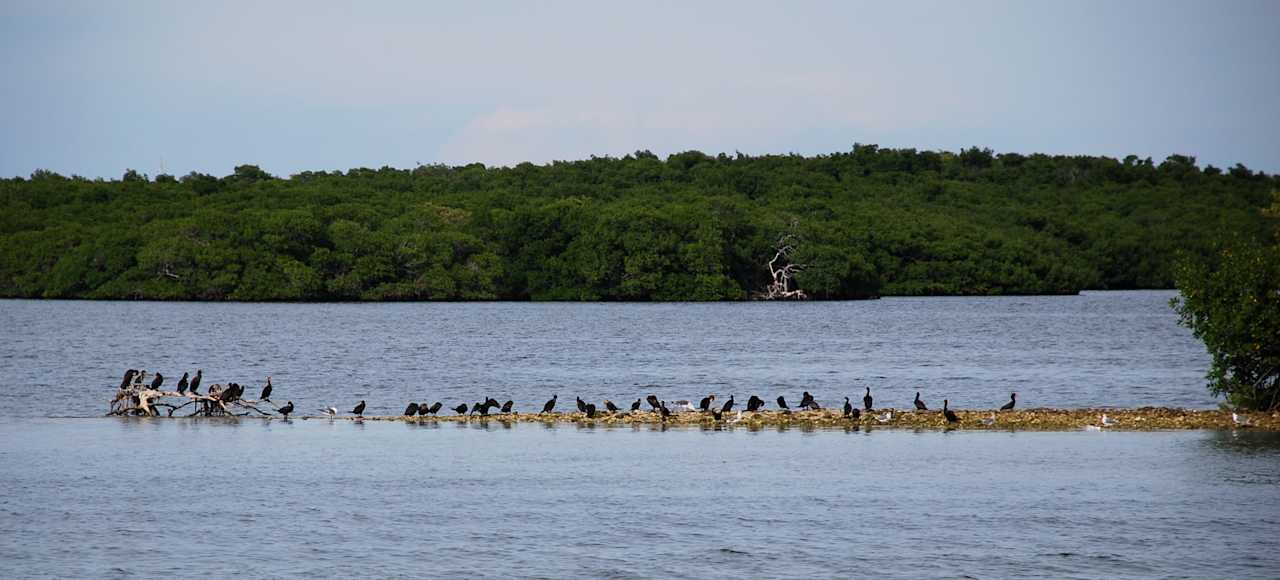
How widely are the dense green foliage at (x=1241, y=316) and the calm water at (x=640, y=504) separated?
7.65 feet

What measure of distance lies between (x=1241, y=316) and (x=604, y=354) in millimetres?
33944

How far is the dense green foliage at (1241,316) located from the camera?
99.2 feet

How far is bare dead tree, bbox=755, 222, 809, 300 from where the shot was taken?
128m

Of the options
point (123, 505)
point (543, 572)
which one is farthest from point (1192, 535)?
point (123, 505)

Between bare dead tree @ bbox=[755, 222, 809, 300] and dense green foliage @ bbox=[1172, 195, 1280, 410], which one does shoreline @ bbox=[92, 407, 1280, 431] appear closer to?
dense green foliage @ bbox=[1172, 195, 1280, 410]

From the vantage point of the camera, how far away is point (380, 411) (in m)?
38.5

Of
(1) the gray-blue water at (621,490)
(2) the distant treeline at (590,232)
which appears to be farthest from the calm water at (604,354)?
(2) the distant treeline at (590,232)

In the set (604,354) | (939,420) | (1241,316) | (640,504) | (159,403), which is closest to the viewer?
(640,504)

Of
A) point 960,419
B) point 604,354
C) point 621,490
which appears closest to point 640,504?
point 621,490

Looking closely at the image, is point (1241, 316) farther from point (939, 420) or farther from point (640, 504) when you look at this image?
point (640, 504)

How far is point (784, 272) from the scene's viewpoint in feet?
425

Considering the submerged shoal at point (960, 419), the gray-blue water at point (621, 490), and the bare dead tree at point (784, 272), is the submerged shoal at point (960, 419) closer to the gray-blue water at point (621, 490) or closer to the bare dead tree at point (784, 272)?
the gray-blue water at point (621, 490)

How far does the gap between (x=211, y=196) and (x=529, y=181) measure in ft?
127

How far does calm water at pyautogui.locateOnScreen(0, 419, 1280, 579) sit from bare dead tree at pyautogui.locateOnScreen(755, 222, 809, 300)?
97.5m
